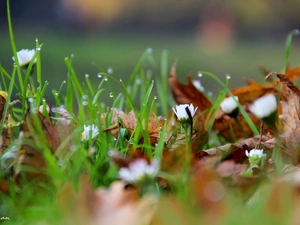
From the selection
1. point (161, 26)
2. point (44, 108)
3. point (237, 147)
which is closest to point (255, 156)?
point (237, 147)

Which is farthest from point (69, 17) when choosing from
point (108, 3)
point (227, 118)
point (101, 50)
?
point (227, 118)

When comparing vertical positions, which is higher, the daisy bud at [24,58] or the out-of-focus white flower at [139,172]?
the daisy bud at [24,58]

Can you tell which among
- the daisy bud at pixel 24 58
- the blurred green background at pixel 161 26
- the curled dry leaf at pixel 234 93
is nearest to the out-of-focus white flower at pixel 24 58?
the daisy bud at pixel 24 58

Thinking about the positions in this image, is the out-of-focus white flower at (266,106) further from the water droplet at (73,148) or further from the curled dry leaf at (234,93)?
the curled dry leaf at (234,93)

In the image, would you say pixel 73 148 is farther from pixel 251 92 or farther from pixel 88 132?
pixel 251 92

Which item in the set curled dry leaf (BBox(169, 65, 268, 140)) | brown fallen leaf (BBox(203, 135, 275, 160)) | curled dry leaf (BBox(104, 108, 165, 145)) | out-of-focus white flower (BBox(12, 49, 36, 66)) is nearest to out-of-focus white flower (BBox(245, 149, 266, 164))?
brown fallen leaf (BBox(203, 135, 275, 160))
